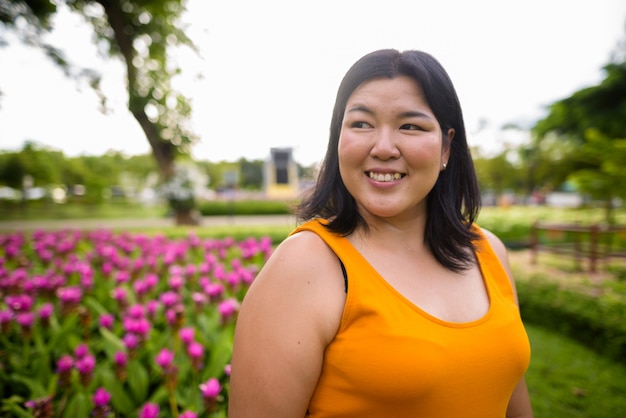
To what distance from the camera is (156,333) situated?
8.61ft

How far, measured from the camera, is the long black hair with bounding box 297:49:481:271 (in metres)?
1.10

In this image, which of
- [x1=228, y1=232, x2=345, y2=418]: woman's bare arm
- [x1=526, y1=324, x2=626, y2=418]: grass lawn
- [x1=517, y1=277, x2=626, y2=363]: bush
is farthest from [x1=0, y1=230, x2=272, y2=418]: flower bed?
[x1=517, y1=277, x2=626, y2=363]: bush

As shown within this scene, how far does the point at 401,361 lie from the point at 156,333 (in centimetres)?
217

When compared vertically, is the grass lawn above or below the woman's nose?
below

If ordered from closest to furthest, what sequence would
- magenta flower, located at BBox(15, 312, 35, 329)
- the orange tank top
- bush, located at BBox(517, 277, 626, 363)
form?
the orange tank top < magenta flower, located at BBox(15, 312, 35, 329) < bush, located at BBox(517, 277, 626, 363)

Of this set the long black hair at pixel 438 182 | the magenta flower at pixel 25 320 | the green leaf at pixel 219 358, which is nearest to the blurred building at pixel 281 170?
the magenta flower at pixel 25 320

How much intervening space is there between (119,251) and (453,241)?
4.35 m

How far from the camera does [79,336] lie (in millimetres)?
2686

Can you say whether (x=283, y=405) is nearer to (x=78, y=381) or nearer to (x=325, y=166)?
(x=325, y=166)

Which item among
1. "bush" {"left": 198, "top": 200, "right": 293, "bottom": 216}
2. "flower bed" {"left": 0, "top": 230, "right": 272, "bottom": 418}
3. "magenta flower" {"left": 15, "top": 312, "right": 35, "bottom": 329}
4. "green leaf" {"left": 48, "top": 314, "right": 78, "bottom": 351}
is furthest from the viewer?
"bush" {"left": 198, "top": 200, "right": 293, "bottom": 216}

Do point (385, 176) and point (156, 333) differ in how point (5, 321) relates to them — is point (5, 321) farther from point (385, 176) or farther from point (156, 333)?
point (385, 176)

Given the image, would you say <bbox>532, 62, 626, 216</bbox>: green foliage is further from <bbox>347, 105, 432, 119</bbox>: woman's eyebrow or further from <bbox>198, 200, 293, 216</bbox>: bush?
<bbox>198, 200, 293, 216</bbox>: bush

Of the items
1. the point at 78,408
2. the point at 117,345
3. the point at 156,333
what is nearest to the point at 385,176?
the point at 78,408

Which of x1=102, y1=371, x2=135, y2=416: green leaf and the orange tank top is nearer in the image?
the orange tank top
